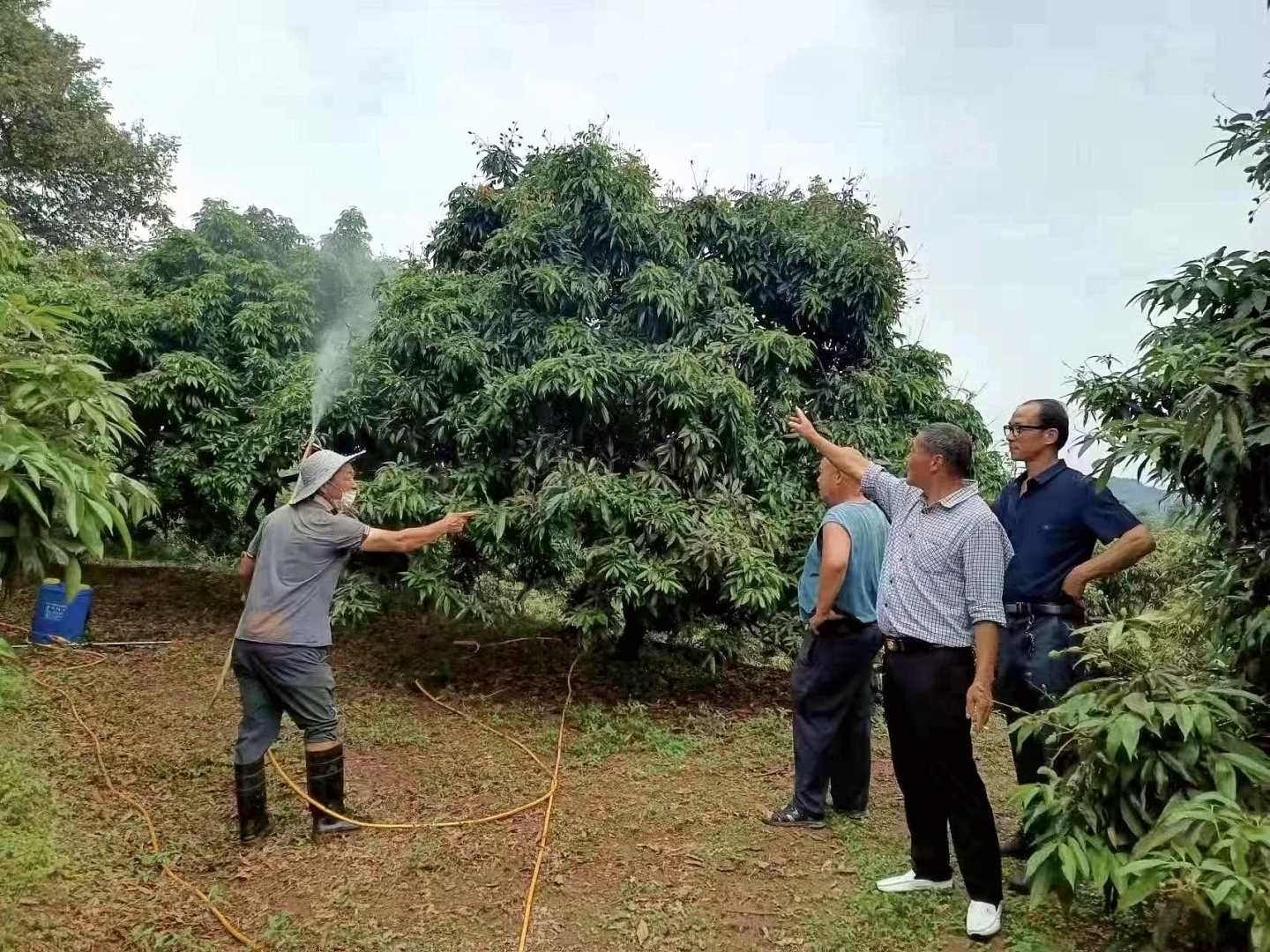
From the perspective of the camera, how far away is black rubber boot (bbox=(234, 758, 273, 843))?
368 cm

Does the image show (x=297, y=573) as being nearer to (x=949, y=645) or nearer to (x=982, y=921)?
(x=949, y=645)

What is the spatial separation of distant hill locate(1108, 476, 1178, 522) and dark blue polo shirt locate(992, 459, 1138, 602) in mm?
59

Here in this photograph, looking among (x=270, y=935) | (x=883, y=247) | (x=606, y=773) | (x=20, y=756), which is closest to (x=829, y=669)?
(x=606, y=773)

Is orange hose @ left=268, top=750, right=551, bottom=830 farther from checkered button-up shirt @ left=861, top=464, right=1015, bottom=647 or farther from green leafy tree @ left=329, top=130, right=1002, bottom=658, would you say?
checkered button-up shirt @ left=861, top=464, right=1015, bottom=647

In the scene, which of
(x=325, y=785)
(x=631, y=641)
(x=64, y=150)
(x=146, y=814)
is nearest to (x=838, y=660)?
(x=325, y=785)

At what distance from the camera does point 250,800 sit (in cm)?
369

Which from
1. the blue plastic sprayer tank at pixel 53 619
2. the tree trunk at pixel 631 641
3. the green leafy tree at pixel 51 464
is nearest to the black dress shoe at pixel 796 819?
the tree trunk at pixel 631 641

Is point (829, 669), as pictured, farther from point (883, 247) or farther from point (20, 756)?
point (20, 756)

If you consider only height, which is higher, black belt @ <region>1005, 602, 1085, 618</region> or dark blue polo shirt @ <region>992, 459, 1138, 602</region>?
dark blue polo shirt @ <region>992, 459, 1138, 602</region>

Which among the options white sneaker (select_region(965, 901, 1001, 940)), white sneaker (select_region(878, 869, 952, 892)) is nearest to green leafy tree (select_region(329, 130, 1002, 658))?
white sneaker (select_region(878, 869, 952, 892))

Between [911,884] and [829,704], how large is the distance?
846mm

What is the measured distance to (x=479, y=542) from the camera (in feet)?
18.1

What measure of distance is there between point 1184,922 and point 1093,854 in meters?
0.28

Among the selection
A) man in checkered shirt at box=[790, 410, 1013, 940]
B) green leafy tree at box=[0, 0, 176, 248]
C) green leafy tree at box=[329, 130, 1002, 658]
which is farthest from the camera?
green leafy tree at box=[0, 0, 176, 248]
